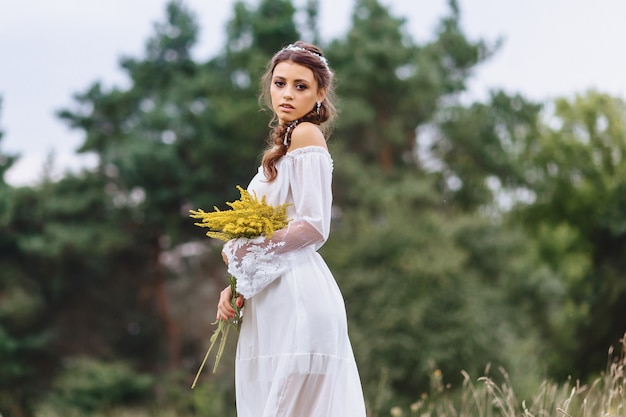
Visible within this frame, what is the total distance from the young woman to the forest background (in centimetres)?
1323

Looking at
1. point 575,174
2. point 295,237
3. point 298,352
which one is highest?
point 575,174

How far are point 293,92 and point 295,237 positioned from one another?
653 mm

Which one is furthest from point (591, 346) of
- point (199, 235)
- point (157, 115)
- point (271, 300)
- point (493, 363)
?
point (271, 300)

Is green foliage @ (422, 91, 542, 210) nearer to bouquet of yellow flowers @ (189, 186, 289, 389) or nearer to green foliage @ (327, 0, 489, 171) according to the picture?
green foliage @ (327, 0, 489, 171)

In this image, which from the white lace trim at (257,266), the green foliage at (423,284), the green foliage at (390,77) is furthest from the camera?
the green foliage at (390,77)

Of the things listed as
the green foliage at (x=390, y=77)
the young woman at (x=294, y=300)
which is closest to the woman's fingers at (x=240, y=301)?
the young woman at (x=294, y=300)

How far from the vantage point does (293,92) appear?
3717 millimetres

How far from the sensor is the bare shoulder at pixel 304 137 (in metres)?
3.58

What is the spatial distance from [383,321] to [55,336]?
29.4 ft

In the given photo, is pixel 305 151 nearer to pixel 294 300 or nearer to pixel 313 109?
pixel 313 109

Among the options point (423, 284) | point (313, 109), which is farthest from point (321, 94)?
point (423, 284)

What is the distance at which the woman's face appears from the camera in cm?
372

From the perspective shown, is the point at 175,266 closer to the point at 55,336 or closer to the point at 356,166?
the point at 55,336

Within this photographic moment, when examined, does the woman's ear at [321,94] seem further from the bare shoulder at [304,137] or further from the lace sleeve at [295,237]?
the lace sleeve at [295,237]
